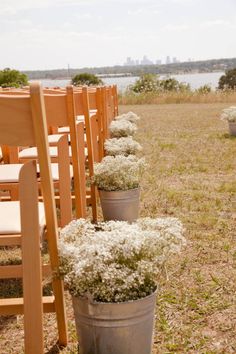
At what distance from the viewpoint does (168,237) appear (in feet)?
6.43

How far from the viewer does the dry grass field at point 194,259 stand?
230 centimetres

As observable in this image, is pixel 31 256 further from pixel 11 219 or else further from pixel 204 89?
pixel 204 89

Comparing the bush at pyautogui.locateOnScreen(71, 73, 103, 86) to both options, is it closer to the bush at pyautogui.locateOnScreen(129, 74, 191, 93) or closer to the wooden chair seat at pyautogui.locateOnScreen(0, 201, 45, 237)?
the bush at pyautogui.locateOnScreen(129, 74, 191, 93)

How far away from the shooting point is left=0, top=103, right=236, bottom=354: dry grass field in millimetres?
2303

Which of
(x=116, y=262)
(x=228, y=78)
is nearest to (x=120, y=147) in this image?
(x=116, y=262)

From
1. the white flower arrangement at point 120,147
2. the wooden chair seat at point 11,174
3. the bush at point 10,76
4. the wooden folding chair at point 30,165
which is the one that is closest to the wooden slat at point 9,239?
the wooden folding chair at point 30,165

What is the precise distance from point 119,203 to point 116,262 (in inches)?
70.9

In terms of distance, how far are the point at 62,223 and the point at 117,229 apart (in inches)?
33.5

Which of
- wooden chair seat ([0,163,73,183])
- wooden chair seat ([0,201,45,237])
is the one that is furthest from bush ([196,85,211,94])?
wooden chair seat ([0,201,45,237])

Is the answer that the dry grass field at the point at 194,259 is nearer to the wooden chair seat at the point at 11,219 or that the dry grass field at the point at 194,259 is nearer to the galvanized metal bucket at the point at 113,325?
the galvanized metal bucket at the point at 113,325

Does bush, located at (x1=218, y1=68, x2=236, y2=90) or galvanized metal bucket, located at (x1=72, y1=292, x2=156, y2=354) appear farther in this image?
bush, located at (x1=218, y1=68, x2=236, y2=90)

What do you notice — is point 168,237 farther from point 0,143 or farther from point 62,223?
point 62,223

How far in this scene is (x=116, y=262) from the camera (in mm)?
1841

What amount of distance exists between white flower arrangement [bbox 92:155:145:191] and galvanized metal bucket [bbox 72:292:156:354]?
1.76 meters
